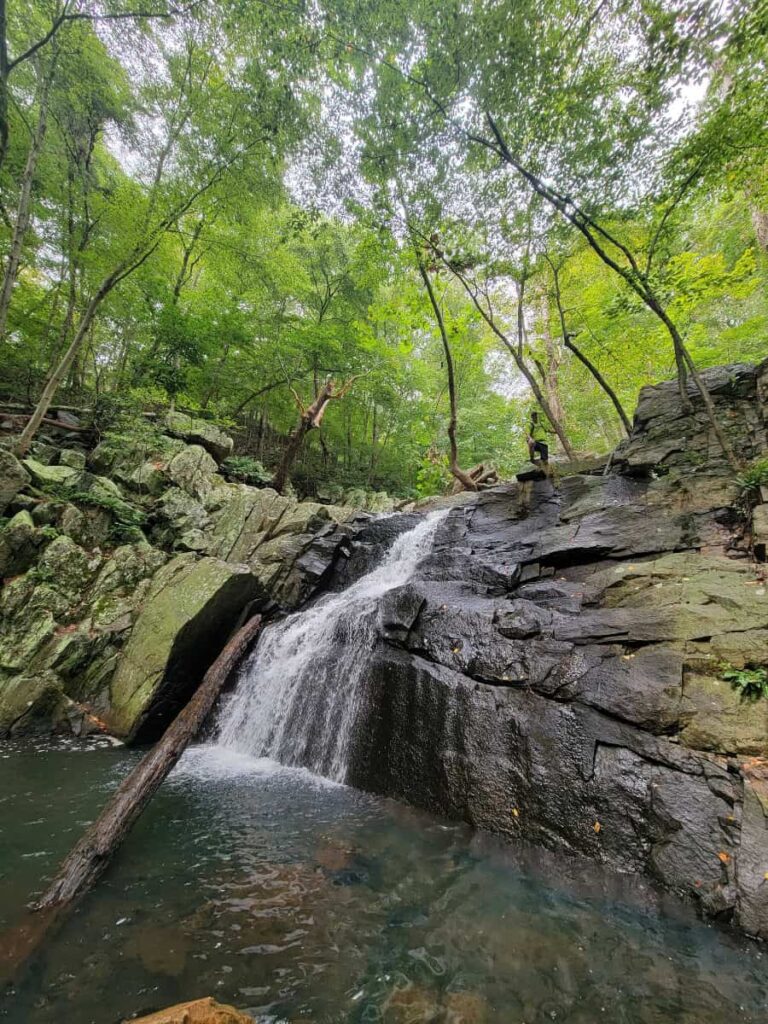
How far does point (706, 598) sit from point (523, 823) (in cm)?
318

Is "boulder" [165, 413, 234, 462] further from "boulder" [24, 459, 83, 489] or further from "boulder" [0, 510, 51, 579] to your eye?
"boulder" [0, 510, 51, 579]

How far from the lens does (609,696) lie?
4.28 metres

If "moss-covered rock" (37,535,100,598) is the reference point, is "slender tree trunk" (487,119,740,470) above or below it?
above

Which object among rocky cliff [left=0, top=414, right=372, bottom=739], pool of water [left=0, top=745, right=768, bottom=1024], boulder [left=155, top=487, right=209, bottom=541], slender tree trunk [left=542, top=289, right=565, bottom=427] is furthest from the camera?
slender tree trunk [left=542, top=289, right=565, bottom=427]

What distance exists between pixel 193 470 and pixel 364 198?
8203mm

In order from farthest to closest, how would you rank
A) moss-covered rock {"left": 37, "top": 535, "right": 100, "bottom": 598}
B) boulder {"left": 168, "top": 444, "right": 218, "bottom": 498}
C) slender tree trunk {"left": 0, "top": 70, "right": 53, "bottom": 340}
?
boulder {"left": 168, "top": 444, "right": 218, "bottom": 498} < slender tree trunk {"left": 0, "top": 70, "right": 53, "bottom": 340} < moss-covered rock {"left": 37, "top": 535, "right": 100, "bottom": 598}

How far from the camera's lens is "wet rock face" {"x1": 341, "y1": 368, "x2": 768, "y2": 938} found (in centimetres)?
348

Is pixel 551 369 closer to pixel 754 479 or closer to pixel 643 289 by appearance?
pixel 643 289

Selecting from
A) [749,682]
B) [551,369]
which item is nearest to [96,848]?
[749,682]

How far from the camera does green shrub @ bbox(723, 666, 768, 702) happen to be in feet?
12.3

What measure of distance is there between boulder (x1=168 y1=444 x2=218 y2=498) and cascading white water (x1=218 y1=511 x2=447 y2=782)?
5055mm

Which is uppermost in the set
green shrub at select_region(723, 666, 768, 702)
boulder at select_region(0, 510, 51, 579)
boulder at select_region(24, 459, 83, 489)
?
boulder at select_region(24, 459, 83, 489)

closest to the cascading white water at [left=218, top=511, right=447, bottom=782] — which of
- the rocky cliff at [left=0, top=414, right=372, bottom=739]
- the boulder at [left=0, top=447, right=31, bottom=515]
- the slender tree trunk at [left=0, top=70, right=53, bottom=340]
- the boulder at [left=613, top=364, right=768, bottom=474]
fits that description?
the rocky cliff at [left=0, top=414, right=372, bottom=739]

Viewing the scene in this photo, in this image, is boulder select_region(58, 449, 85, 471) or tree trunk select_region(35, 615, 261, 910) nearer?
tree trunk select_region(35, 615, 261, 910)
